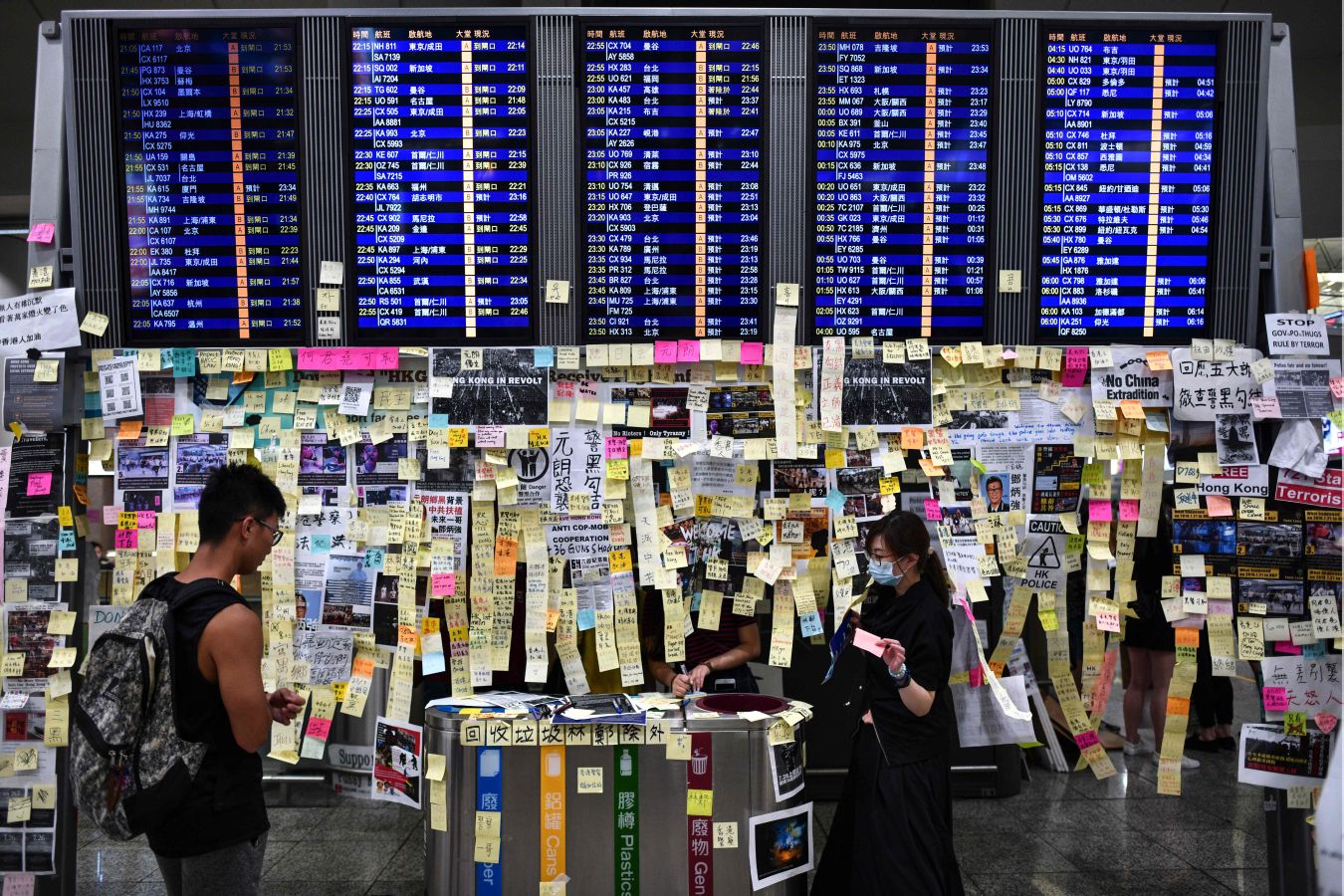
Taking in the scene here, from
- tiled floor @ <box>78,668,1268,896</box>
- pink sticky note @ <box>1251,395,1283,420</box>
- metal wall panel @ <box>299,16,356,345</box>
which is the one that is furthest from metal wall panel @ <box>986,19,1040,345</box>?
tiled floor @ <box>78,668,1268,896</box>

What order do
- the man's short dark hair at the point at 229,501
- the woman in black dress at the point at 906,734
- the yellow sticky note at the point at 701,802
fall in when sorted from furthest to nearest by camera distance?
the yellow sticky note at the point at 701,802
the woman in black dress at the point at 906,734
the man's short dark hair at the point at 229,501

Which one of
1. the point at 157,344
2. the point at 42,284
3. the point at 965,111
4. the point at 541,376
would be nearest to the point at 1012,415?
the point at 965,111

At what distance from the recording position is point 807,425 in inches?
161

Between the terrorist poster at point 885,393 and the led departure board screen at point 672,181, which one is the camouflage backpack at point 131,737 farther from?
the terrorist poster at point 885,393

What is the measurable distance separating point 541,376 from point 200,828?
2.01m

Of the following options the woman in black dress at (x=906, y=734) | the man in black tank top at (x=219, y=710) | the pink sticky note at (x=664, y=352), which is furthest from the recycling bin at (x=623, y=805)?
the pink sticky note at (x=664, y=352)

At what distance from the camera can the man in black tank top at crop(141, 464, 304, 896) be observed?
280 cm

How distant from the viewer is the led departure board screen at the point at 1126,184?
4.05 meters

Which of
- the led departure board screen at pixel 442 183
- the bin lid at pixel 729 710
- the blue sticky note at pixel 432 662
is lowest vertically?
the bin lid at pixel 729 710

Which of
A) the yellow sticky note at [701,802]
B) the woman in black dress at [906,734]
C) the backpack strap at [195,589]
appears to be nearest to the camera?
the backpack strap at [195,589]

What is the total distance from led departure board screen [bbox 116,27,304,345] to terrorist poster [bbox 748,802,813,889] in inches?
105

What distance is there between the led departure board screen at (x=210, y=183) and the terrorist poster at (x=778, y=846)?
266cm

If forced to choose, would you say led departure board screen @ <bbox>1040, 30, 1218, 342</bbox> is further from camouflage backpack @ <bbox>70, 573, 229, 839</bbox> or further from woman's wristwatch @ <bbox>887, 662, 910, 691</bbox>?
camouflage backpack @ <bbox>70, 573, 229, 839</bbox>

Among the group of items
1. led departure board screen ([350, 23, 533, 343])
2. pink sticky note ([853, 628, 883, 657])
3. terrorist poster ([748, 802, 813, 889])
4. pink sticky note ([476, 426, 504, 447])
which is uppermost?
led departure board screen ([350, 23, 533, 343])
